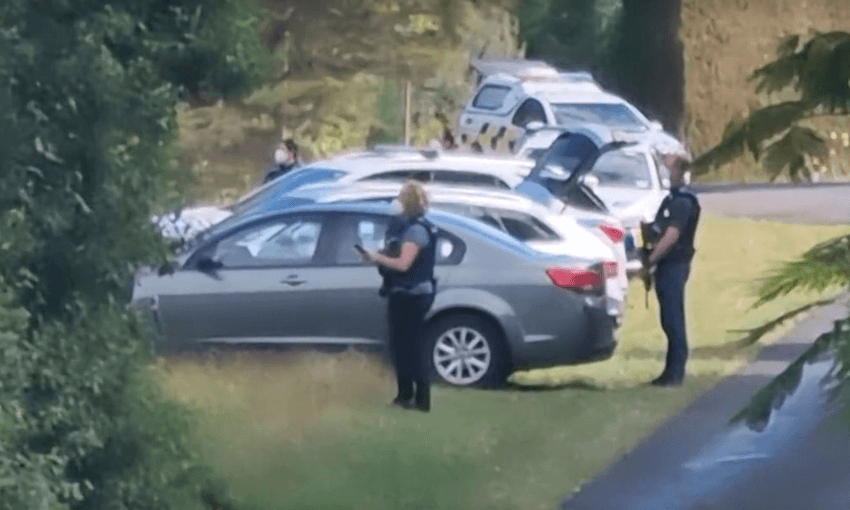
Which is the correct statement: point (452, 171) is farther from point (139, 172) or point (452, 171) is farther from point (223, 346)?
point (139, 172)

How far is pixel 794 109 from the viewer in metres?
4.84

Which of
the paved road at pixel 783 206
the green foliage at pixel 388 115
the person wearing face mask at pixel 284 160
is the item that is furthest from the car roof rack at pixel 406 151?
the paved road at pixel 783 206

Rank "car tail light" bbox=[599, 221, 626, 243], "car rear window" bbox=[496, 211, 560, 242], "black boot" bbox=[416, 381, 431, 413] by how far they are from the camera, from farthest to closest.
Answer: "car tail light" bbox=[599, 221, 626, 243] → "car rear window" bbox=[496, 211, 560, 242] → "black boot" bbox=[416, 381, 431, 413]

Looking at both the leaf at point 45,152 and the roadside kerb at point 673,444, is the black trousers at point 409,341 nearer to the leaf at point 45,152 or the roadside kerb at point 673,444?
the roadside kerb at point 673,444

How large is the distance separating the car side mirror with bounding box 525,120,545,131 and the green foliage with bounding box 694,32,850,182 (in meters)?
19.3

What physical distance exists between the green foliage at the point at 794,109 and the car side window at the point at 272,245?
10206 millimetres

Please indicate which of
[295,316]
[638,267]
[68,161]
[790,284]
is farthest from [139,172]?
[638,267]

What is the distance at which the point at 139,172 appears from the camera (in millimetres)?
8305

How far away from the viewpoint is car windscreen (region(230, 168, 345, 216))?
18906mm

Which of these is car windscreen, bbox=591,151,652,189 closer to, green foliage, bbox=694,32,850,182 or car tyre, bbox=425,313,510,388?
car tyre, bbox=425,313,510,388

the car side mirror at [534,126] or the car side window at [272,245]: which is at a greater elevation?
the car side window at [272,245]

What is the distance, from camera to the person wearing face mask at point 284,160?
20.8 m

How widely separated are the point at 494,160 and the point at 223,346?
258 inches

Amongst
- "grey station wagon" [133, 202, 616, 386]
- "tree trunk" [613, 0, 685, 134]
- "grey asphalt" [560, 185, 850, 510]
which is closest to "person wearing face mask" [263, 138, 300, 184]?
"grey station wagon" [133, 202, 616, 386]
